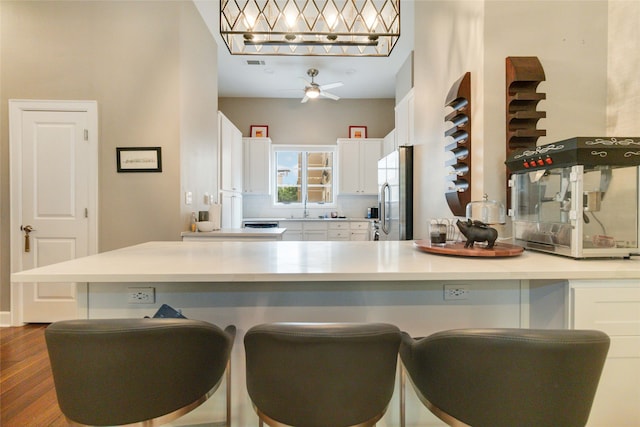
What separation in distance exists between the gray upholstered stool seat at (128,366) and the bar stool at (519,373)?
0.67 meters

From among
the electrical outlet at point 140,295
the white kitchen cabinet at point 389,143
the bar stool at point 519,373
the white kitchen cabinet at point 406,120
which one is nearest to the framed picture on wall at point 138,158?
the electrical outlet at point 140,295

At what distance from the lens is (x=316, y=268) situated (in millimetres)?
1198

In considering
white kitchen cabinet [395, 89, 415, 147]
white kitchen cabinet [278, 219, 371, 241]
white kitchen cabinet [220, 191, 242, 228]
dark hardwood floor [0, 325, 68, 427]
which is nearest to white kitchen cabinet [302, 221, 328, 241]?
white kitchen cabinet [278, 219, 371, 241]

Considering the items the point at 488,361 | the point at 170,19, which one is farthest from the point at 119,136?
the point at 488,361

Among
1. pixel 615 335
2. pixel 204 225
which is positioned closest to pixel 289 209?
pixel 204 225

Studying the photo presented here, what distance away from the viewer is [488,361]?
781 millimetres

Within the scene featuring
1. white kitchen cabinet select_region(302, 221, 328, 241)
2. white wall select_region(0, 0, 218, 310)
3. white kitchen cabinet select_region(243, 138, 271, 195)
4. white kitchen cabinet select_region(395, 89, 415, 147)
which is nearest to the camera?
white wall select_region(0, 0, 218, 310)

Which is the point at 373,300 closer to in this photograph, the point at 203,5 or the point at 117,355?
the point at 117,355

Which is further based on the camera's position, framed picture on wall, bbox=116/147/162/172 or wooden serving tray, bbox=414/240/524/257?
framed picture on wall, bbox=116/147/162/172

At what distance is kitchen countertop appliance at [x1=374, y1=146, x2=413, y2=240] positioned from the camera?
11.1 feet

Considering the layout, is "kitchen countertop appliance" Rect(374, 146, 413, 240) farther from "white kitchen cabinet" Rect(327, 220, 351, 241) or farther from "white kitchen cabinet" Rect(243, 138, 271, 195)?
"white kitchen cabinet" Rect(243, 138, 271, 195)

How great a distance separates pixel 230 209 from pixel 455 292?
160 inches

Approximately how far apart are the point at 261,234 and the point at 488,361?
2621mm

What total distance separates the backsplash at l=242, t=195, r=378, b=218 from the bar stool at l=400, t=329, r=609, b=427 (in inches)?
220
